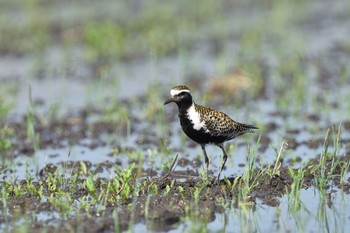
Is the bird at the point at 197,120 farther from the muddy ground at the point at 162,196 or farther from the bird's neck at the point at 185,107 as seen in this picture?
the muddy ground at the point at 162,196

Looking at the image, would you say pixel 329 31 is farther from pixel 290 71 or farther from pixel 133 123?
pixel 133 123

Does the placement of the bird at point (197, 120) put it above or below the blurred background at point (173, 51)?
below

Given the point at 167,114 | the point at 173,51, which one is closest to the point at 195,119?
the point at 167,114

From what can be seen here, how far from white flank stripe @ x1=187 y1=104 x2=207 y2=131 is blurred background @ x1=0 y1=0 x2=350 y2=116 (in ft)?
13.7

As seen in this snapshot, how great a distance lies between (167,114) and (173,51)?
4380mm

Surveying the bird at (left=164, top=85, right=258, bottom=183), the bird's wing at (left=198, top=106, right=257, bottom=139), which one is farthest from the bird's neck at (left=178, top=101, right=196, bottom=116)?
the bird's wing at (left=198, top=106, right=257, bottom=139)

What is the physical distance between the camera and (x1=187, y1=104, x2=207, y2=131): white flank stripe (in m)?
8.88

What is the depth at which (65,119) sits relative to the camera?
504 inches

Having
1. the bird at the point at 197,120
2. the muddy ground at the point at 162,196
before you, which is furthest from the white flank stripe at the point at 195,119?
the muddy ground at the point at 162,196

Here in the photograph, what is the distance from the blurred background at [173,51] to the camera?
14219 mm

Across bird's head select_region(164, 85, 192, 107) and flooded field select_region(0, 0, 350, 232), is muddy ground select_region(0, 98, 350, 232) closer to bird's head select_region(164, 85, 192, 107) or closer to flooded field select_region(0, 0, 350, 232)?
flooded field select_region(0, 0, 350, 232)

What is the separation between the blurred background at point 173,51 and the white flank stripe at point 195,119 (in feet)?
13.7

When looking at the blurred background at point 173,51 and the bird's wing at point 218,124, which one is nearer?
the bird's wing at point 218,124

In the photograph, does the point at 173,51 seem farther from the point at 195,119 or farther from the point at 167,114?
the point at 195,119
